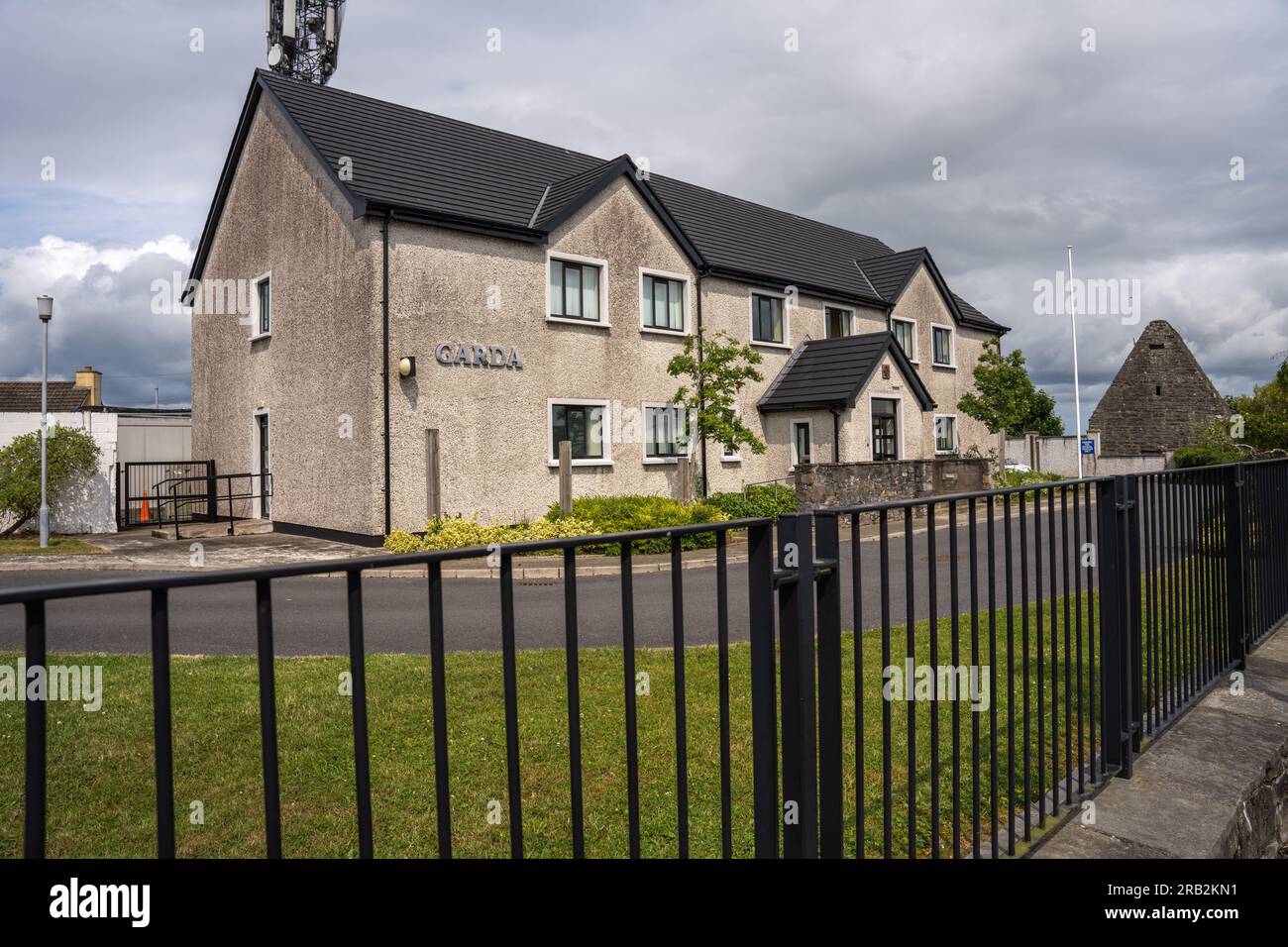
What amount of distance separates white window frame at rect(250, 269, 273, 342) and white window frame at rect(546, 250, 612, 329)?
6846mm

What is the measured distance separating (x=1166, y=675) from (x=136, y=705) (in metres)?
6.80

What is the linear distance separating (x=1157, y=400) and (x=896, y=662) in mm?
44818

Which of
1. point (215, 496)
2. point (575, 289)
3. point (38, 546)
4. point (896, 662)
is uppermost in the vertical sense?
point (575, 289)

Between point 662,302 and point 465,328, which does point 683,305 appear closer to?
point 662,302

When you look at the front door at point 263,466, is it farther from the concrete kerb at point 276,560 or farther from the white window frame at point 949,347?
the white window frame at point 949,347

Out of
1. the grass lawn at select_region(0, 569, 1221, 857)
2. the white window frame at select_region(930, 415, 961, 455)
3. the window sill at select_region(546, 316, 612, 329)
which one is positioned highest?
the window sill at select_region(546, 316, 612, 329)

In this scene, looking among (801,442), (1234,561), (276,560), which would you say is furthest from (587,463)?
(1234,561)

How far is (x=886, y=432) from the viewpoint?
26.8 metres

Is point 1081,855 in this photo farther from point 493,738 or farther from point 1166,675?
point 493,738

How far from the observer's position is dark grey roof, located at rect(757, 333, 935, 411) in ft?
80.0

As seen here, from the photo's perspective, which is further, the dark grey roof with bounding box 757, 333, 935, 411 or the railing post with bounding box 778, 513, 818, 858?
the dark grey roof with bounding box 757, 333, 935, 411

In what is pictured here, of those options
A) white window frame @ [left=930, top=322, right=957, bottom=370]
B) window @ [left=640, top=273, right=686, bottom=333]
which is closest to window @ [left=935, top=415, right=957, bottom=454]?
white window frame @ [left=930, top=322, right=957, bottom=370]

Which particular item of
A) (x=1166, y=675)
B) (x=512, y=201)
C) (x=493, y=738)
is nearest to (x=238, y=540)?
(x=512, y=201)

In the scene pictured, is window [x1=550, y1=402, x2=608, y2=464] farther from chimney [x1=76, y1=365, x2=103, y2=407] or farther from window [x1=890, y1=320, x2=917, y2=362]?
chimney [x1=76, y1=365, x2=103, y2=407]
